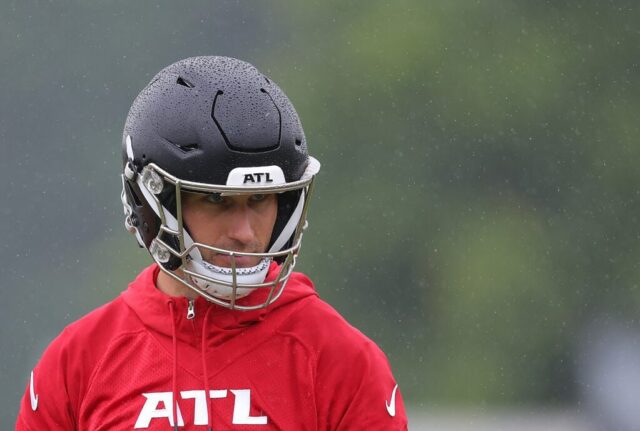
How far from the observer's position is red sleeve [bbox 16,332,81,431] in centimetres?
326

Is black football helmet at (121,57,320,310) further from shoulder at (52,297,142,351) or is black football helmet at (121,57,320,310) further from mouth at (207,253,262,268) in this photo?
shoulder at (52,297,142,351)

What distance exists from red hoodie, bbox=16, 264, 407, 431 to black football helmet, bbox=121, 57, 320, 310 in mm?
97

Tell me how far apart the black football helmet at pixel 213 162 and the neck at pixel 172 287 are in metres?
0.09

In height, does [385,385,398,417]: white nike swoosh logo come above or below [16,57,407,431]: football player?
below

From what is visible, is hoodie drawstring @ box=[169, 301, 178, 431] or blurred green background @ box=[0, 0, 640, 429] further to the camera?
blurred green background @ box=[0, 0, 640, 429]

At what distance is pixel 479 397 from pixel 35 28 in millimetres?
5410

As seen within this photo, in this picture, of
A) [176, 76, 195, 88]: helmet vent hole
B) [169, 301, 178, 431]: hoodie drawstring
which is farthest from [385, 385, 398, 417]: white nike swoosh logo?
[176, 76, 195, 88]: helmet vent hole

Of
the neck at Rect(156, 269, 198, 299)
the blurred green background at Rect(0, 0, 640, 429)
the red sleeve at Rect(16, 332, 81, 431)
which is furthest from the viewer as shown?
the blurred green background at Rect(0, 0, 640, 429)

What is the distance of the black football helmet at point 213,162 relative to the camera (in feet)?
10.4

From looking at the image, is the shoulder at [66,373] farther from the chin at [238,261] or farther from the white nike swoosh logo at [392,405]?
the white nike swoosh logo at [392,405]

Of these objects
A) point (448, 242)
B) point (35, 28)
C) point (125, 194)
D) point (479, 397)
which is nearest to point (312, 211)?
point (448, 242)

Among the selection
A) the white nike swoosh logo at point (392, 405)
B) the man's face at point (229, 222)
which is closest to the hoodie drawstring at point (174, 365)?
the man's face at point (229, 222)

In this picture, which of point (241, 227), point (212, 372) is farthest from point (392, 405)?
point (241, 227)

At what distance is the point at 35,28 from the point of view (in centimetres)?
1371
